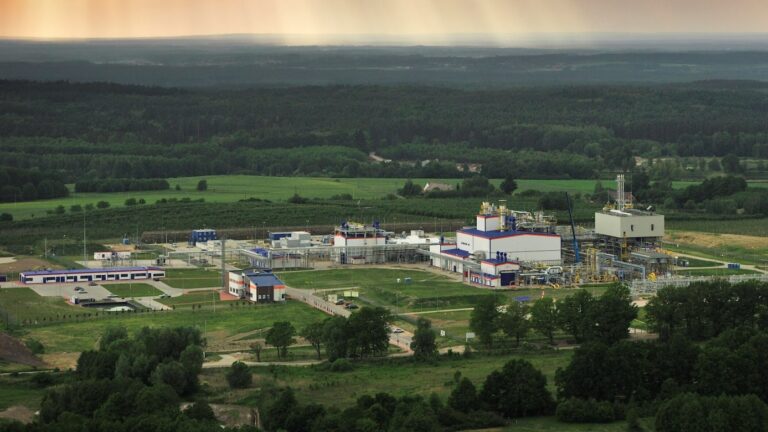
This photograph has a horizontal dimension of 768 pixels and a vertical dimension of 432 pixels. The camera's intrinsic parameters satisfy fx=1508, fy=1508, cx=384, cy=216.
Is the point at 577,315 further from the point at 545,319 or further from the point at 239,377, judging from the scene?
the point at 239,377

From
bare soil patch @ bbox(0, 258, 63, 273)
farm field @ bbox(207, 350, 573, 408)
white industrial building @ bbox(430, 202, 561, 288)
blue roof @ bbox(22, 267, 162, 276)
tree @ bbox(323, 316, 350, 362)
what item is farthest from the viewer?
bare soil patch @ bbox(0, 258, 63, 273)

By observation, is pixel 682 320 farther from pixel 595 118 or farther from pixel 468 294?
pixel 595 118

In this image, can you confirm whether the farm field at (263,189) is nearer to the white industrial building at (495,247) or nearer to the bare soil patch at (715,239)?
the bare soil patch at (715,239)

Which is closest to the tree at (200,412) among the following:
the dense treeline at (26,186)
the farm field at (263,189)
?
the farm field at (263,189)

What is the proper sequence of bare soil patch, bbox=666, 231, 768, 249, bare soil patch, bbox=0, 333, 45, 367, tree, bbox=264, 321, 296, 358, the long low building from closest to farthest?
1. bare soil patch, bbox=0, 333, 45, 367
2. tree, bbox=264, 321, 296, 358
3. the long low building
4. bare soil patch, bbox=666, 231, 768, 249

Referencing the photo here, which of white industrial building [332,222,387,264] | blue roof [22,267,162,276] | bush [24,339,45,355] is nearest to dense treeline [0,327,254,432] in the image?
bush [24,339,45,355]

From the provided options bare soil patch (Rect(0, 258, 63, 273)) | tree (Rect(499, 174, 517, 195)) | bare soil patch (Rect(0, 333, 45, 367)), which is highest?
tree (Rect(499, 174, 517, 195))

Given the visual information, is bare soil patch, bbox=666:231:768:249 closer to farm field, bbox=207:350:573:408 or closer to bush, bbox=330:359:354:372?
farm field, bbox=207:350:573:408
